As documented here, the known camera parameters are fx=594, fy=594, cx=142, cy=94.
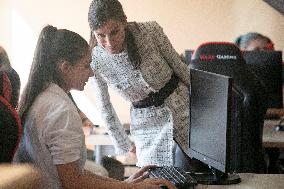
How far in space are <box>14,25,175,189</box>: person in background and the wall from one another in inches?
170

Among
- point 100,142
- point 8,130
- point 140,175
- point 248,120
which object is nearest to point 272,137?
point 248,120

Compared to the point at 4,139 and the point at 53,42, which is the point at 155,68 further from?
the point at 4,139

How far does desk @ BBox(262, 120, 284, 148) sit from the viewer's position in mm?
3191

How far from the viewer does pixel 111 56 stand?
2760 mm

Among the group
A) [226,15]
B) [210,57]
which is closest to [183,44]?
[226,15]

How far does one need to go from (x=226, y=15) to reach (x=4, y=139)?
503cm

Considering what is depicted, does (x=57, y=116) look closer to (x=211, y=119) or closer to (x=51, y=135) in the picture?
(x=51, y=135)

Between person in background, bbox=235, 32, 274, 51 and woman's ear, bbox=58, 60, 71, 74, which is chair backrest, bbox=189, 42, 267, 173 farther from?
person in background, bbox=235, 32, 274, 51

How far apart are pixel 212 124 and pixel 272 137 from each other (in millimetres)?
1269

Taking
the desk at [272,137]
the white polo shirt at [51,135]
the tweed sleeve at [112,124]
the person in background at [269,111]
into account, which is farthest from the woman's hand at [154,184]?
the person in background at [269,111]

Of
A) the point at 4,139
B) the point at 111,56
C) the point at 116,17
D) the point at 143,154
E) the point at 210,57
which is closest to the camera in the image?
the point at 4,139

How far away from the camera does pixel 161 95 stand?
2.84 m

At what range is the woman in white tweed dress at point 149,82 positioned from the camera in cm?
275

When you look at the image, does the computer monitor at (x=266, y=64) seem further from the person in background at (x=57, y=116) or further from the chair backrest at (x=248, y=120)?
the person in background at (x=57, y=116)
